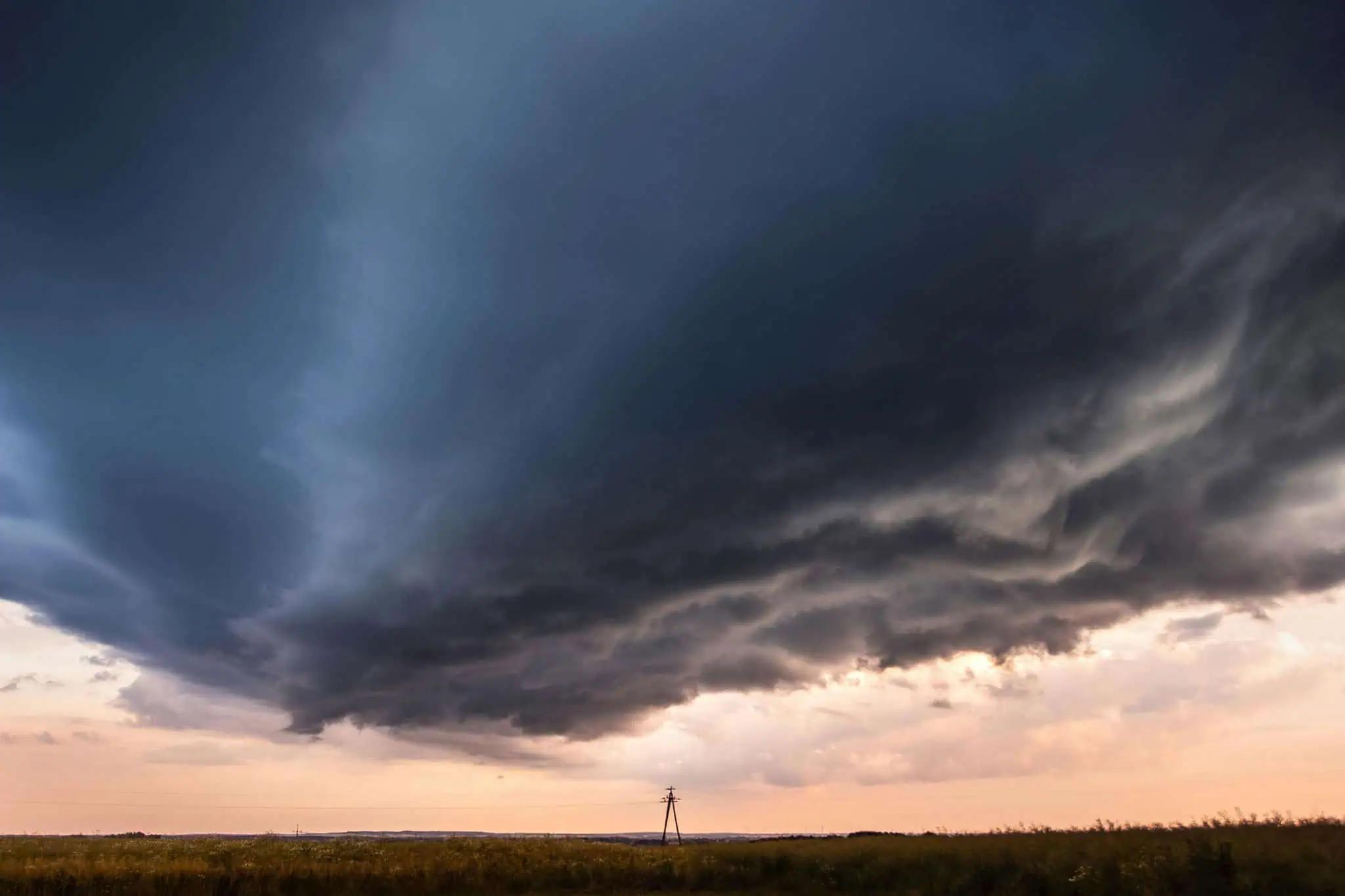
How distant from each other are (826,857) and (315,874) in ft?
89.2

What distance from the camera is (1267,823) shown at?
36781 millimetres

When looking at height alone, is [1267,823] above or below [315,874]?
above

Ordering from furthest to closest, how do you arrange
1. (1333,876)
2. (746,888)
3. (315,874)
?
(746,888), (315,874), (1333,876)

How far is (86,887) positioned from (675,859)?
29.8 meters

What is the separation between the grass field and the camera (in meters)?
28.1

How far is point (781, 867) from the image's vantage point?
45.8 m

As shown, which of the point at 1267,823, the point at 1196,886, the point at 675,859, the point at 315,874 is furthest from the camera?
the point at 675,859

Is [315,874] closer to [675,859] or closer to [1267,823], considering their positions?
[675,859]

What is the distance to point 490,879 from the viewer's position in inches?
1673

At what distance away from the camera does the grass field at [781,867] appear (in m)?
28.1

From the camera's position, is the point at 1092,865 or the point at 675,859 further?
the point at 675,859

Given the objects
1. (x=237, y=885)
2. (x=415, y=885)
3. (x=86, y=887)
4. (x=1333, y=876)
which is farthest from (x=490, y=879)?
(x=1333, y=876)

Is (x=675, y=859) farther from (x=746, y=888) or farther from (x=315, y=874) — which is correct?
(x=315, y=874)

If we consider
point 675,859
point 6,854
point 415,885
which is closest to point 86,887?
point 415,885
